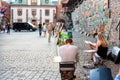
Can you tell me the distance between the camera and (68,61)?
10008 mm

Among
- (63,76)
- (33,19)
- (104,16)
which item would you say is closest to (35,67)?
(63,76)

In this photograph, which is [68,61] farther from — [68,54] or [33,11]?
[33,11]

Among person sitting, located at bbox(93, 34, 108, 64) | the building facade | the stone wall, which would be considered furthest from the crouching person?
the building facade

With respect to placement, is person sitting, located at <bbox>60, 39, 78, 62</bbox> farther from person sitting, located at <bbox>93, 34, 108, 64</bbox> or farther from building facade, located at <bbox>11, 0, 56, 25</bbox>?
building facade, located at <bbox>11, 0, 56, 25</bbox>

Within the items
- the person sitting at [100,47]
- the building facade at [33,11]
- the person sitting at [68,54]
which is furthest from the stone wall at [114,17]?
the building facade at [33,11]

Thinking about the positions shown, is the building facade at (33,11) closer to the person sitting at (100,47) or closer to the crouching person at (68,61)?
the person sitting at (100,47)

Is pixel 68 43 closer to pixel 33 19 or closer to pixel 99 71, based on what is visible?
pixel 99 71

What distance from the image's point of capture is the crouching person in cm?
964

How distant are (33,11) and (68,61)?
109560mm

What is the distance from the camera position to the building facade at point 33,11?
11744 cm

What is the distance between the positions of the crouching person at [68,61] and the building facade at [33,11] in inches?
4212

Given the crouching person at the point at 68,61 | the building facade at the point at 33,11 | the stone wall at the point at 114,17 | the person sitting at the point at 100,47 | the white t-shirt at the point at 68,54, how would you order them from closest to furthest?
the crouching person at the point at 68,61
the white t-shirt at the point at 68,54
the person sitting at the point at 100,47
the stone wall at the point at 114,17
the building facade at the point at 33,11

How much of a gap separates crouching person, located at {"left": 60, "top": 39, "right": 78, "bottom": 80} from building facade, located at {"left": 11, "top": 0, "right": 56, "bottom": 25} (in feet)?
351

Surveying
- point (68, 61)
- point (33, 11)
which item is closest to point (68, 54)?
point (68, 61)
